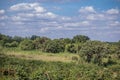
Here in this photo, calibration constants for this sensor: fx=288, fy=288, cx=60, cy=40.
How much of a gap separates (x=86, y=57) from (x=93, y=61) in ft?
4.99

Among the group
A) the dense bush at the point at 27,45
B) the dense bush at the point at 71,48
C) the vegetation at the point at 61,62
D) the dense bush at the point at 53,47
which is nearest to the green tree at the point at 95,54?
the vegetation at the point at 61,62

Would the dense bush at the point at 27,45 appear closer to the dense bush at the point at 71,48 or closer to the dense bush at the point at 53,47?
the dense bush at the point at 53,47

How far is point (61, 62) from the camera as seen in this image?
4462cm

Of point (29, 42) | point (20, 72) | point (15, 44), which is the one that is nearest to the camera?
point (20, 72)

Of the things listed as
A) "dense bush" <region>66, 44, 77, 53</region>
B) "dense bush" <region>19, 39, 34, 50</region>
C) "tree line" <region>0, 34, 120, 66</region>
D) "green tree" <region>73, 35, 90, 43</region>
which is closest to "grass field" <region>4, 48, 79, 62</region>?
"tree line" <region>0, 34, 120, 66</region>

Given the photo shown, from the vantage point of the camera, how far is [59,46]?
6944cm

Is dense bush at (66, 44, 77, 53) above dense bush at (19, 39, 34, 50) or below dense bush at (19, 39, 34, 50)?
below

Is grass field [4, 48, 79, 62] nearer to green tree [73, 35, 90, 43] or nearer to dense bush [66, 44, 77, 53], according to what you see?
dense bush [66, 44, 77, 53]

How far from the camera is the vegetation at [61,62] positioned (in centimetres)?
2740

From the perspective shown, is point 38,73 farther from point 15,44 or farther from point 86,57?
point 15,44

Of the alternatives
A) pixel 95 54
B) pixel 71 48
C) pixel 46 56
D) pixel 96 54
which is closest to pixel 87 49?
pixel 95 54

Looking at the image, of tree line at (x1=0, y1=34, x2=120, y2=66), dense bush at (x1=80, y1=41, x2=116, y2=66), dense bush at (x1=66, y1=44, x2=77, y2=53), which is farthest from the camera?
dense bush at (x1=66, y1=44, x2=77, y2=53)

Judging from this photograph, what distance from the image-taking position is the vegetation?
2740 centimetres

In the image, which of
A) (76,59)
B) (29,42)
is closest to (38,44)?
(29,42)
